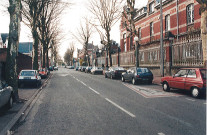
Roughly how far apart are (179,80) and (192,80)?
3.15 feet

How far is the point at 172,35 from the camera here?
74.9 ft

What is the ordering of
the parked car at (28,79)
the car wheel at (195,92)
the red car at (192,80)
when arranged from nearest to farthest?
the red car at (192,80) → the car wheel at (195,92) → the parked car at (28,79)

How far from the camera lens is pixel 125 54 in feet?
106

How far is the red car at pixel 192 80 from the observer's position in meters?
8.91

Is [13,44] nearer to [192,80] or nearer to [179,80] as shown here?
[179,80]

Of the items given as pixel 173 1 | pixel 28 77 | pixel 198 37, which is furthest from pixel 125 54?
pixel 28 77

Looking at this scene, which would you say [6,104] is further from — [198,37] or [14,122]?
[198,37]

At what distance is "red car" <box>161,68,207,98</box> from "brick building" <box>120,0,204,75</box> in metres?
6.16

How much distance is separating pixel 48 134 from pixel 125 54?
28.6 metres

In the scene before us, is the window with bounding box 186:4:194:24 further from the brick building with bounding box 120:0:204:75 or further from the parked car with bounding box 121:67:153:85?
the parked car with bounding box 121:67:153:85

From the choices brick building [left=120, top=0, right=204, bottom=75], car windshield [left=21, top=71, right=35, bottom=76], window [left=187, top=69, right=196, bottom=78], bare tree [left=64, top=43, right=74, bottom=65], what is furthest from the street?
bare tree [left=64, top=43, right=74, bottom=65]

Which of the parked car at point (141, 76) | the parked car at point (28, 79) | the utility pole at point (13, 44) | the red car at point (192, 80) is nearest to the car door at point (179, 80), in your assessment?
the red car at point (192, 80)

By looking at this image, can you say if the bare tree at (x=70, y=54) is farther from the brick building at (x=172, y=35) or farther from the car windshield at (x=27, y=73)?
the car windshield at (x=27, y=73)

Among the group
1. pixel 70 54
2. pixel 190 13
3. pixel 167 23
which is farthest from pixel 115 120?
pixel 70 54
